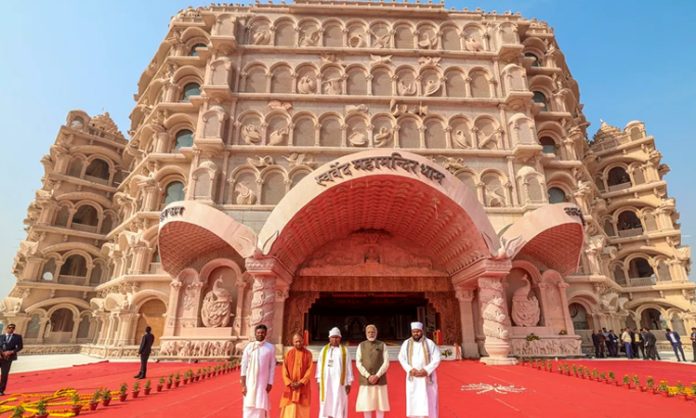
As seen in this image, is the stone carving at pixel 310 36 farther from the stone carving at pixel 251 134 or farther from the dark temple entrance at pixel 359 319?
the dark temple entrance at pixel 359 319

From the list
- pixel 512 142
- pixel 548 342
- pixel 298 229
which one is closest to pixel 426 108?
pixel 512 142

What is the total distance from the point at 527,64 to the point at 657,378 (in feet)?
56.4

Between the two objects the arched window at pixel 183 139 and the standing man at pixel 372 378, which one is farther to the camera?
the arched window at pixel 183 139

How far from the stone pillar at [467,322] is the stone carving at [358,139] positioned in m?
8.29

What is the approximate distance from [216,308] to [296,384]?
Result: 11.0 m

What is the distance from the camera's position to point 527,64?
20.3 meters

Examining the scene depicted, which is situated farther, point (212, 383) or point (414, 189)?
point (414, 189)

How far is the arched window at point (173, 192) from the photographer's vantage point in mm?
18500

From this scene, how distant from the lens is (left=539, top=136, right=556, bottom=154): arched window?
1988 cm

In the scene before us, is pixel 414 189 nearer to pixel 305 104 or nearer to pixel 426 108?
pixel 426 108

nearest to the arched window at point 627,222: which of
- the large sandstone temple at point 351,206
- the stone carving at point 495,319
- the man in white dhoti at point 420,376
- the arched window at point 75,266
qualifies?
the large sandstone temple at point 351,206

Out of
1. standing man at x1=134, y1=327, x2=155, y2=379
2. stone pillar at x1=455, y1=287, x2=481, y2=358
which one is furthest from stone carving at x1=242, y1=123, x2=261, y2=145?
stone pillar at x1=455, y1=287, x2=481, y2=358

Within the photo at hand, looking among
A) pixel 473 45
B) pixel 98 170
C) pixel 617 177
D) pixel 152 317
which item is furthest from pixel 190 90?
pixel 617 177

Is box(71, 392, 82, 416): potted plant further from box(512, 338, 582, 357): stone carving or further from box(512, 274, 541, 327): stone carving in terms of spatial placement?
box(512, 274, 541, 327): stone carving
